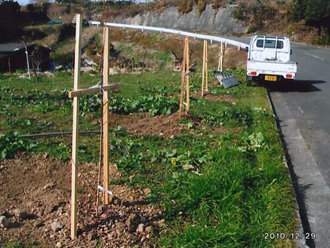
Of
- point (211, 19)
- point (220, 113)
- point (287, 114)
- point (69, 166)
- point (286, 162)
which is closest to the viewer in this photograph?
point (69, 166)

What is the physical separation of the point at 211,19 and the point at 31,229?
163 ft

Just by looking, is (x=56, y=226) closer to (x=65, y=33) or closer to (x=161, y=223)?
(x=161, y=223)

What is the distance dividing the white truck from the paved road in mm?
646

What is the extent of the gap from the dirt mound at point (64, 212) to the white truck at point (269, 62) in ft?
31.1

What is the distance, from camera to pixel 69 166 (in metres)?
6.20

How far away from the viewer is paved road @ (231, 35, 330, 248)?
17.2ft

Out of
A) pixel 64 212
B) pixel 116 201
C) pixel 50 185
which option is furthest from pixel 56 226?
pixel 50 185

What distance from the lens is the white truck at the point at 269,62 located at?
14062 mm

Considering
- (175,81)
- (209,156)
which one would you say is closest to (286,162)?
(209,156)

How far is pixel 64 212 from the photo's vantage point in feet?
15.3

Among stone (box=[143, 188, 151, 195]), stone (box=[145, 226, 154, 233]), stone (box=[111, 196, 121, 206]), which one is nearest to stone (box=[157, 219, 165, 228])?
stone (box=[145, 226, 154, 233])

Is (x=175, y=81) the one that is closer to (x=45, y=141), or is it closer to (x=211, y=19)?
(x=45, y=141)

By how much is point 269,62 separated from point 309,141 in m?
6.25

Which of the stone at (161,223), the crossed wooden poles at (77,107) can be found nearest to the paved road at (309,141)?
the stone at (161,223)
